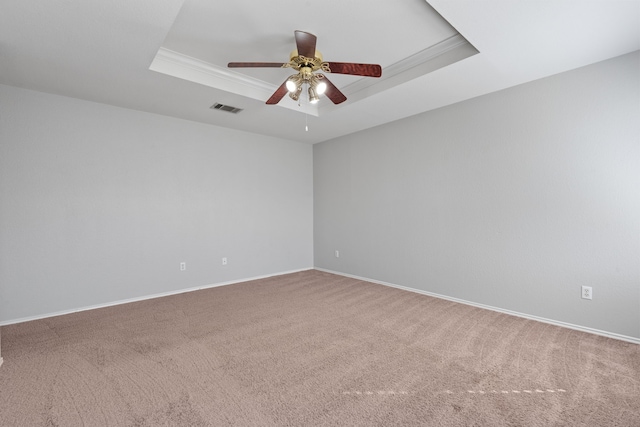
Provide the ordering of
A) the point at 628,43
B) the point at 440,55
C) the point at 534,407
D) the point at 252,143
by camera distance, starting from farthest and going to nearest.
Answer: the point at 252,143
the point at 440,55
the point at 628,43
the point at 534,407

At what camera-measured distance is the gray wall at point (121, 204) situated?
3123 millimetres

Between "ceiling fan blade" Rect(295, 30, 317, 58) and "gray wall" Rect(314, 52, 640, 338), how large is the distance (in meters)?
2.31

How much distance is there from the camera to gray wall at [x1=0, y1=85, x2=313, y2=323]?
123 inches

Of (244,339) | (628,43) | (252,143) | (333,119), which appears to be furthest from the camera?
(252,143)

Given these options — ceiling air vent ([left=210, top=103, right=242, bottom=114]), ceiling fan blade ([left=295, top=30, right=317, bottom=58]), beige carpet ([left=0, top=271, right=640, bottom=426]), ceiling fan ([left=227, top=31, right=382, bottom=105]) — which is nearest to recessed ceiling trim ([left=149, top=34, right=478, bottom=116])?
ceiling air vent ([left=210, top=103, right=242, bottom=114])

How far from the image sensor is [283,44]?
106 inches

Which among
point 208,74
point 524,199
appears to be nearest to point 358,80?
point 208,74

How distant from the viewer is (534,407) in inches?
65.9

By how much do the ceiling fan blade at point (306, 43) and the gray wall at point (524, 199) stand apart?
7.58 ft

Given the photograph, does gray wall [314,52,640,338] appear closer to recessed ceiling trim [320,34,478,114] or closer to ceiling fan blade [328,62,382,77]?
recessed ceiling trim [320,34,478,114]

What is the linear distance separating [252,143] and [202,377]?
150 inches

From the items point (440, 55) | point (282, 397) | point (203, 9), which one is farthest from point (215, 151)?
point (282, 397)

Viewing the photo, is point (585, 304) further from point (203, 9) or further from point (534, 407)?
point (203, 9)

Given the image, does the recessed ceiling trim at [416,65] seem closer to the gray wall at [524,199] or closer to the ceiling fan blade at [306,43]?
the gray wall at [524,199]
